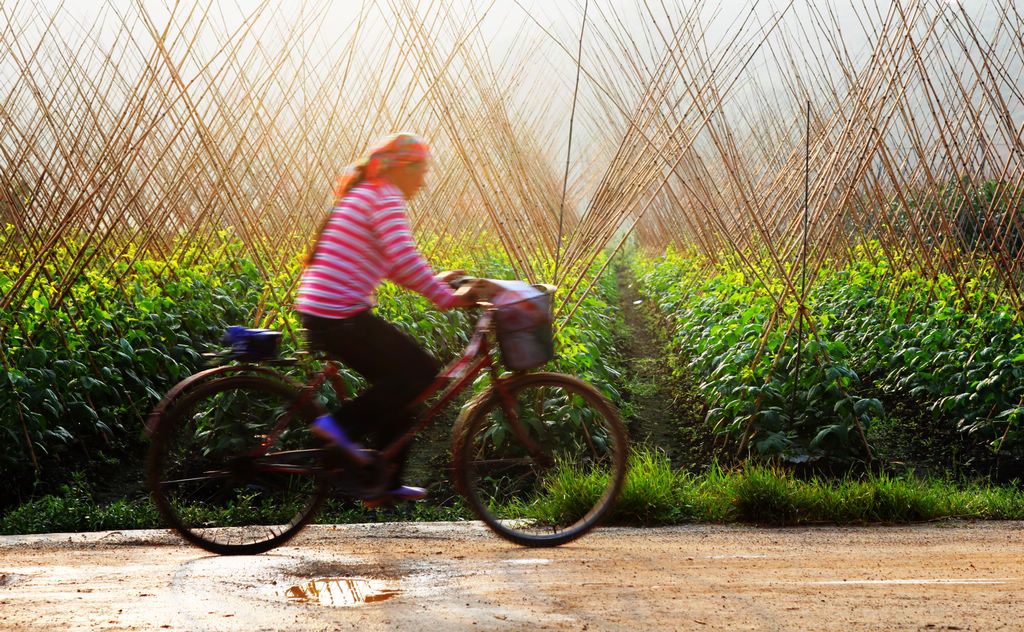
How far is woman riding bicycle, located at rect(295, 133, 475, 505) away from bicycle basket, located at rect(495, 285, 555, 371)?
137 millimetres

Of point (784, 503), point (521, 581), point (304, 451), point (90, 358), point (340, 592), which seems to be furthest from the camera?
point (90, 358)

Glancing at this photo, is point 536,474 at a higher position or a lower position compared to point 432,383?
lower

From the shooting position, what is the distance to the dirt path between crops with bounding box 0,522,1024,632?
89.7 inches

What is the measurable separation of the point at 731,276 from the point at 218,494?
5410 millimetres

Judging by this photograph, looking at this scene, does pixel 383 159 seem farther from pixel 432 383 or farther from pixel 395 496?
pixel 395 496

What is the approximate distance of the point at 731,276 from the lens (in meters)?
7.52

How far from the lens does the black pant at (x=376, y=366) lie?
8.96 ft

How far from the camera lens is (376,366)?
109 inches

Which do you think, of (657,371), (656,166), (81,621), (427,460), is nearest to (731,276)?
(657,371)

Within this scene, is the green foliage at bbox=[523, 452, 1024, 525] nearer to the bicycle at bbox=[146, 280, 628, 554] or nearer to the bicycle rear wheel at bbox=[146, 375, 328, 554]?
the bicycle at bbox=[146, 280, 628, 554]

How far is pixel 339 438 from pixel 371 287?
49 cm

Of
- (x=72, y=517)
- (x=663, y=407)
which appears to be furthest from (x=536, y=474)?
(x=663, y=407)

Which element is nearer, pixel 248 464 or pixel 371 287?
pixel 371 287

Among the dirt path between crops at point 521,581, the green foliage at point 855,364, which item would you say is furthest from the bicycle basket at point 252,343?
the green foliage at point 855,364
